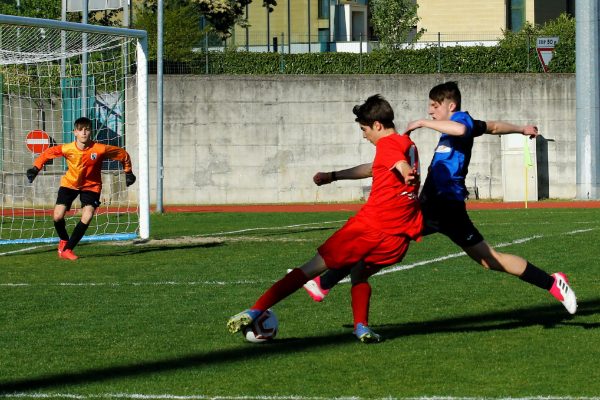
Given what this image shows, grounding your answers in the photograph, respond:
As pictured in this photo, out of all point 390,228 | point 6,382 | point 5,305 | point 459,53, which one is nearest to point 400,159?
point 390,228

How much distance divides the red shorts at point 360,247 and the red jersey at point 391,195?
0.05m

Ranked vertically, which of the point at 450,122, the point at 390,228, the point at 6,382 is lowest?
the point at 6,382

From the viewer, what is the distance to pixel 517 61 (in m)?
33.2

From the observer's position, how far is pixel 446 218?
8.67 m

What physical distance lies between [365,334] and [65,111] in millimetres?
19384

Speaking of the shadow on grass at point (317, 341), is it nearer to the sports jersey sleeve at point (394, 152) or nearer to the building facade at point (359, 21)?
the sports jersey sleeve at point (394, 152)

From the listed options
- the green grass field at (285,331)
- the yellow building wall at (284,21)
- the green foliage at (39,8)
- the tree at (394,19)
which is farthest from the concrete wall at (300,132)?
the yellow building wall at (284,21)

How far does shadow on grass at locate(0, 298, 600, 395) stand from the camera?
7.09 meters

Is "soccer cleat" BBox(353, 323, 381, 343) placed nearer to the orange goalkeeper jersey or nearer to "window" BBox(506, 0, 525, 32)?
the orange goalkeeper jersey

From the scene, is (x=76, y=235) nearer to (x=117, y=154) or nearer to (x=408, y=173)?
(x=117, y=154)

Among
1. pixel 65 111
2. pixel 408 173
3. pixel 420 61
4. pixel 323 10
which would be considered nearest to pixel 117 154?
pixel 408 173

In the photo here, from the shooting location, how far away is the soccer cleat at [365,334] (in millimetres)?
8172

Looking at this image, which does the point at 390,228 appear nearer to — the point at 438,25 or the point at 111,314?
the point at 111,314

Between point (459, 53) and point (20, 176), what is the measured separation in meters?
12.2
